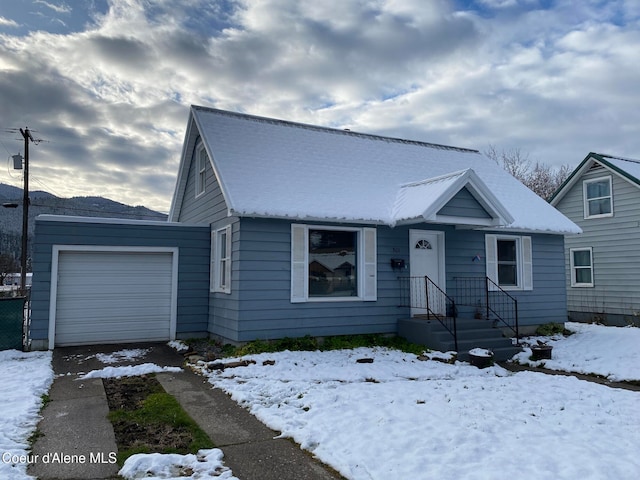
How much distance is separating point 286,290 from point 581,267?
12248 mm

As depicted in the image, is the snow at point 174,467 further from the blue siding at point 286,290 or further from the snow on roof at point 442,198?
the snow on roof at point 442,198

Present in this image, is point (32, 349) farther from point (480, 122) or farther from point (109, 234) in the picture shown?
point (480, 122)

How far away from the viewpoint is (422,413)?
555cm

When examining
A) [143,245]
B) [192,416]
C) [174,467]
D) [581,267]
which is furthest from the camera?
[581,267]

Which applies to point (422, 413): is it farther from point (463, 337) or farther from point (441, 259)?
point (441, 259)

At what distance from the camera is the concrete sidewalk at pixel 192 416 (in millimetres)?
4125

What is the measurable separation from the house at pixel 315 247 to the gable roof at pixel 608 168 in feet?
12.8

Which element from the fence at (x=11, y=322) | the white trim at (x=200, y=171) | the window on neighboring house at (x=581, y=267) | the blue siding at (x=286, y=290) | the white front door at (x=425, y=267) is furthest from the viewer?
the window on neighboring house at (x=581, y=267)

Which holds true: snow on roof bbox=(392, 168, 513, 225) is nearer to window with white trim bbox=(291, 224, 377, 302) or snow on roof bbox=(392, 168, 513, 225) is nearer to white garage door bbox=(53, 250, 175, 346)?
window with white trim bbox=(291, 224, 377, 302)

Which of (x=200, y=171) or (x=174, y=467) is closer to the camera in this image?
(x=174, y=467)

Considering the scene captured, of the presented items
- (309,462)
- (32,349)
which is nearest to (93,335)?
(32,349)

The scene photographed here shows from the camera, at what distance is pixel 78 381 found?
7.45m

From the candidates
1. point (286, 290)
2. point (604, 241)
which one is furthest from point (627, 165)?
point (286, 290)

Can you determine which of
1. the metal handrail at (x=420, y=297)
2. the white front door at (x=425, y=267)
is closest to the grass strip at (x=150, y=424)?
the metal handrail at (x=420, y=297)
